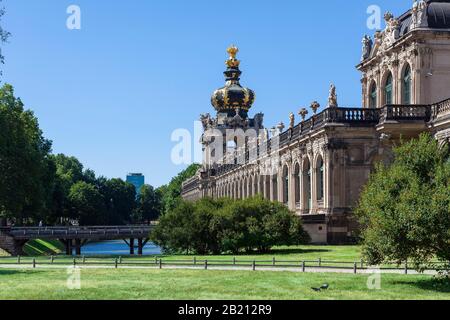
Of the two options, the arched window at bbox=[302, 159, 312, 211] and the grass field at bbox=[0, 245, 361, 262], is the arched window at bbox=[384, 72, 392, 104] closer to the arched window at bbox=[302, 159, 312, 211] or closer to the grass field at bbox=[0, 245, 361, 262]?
the arched window at bbox=[302, 159, 312, 211]

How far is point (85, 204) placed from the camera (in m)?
163

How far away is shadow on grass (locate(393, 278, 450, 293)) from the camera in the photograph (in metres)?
31.5

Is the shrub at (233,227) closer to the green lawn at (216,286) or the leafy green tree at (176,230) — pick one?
the leafy green tree at (176,230)

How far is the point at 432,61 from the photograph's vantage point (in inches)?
2387

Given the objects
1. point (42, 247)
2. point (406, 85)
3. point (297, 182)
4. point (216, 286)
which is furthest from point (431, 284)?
point (42, 247)

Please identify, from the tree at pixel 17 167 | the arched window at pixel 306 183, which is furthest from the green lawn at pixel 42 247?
the arched window at pixel 306 183

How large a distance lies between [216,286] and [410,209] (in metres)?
8.06

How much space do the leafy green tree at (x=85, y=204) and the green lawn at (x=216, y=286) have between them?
12127cm

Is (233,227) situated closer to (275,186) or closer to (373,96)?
(373,96)

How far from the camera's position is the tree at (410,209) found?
3138 centimetres

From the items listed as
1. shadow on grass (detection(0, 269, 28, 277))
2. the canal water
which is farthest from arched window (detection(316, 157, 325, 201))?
the canal water
